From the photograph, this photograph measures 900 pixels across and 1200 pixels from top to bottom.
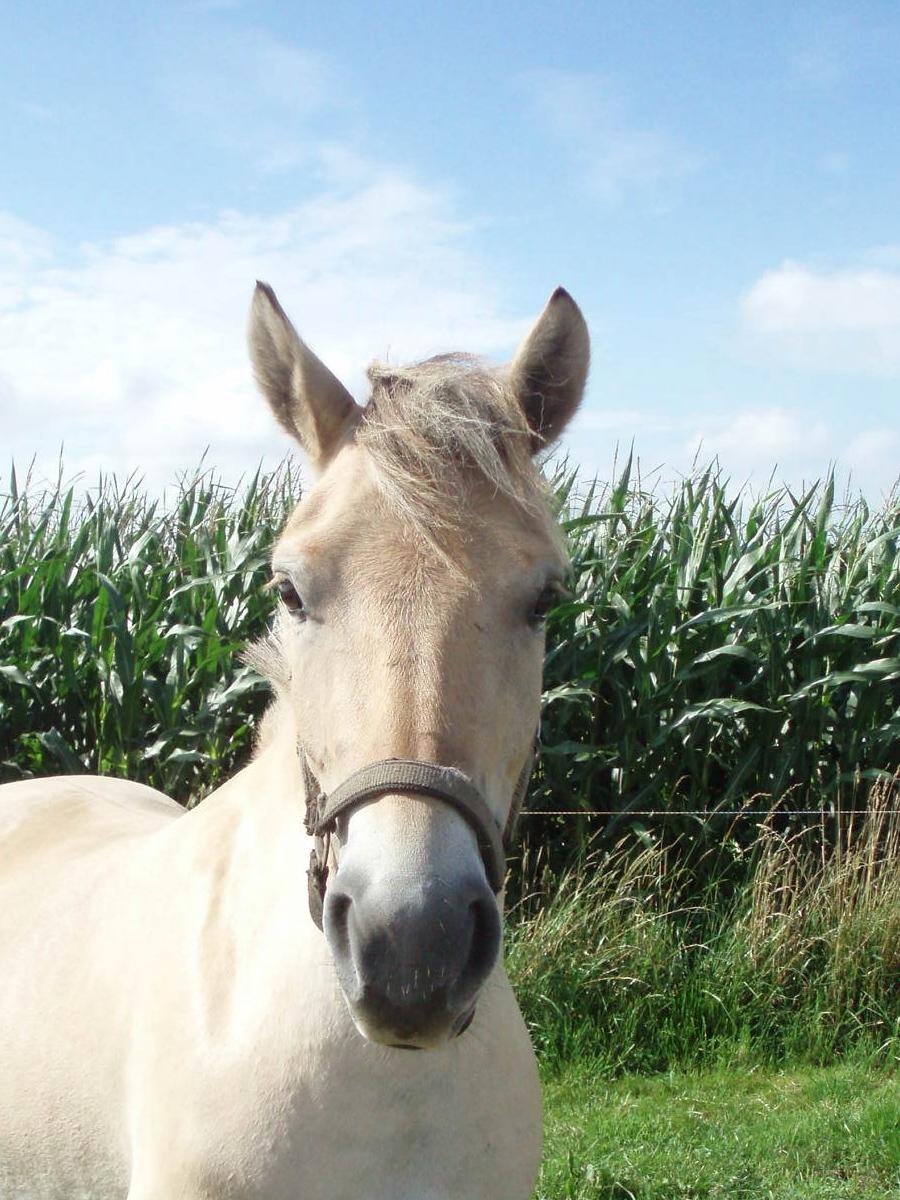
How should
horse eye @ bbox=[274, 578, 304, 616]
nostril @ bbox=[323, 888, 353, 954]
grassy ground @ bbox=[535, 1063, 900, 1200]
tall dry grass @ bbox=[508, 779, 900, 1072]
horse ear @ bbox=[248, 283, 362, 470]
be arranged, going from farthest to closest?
tall dry grass @ bbox=[508, 779, 900, 1072] < grassy ground @ bbox=[535, 1063, 900, 1200] < horse ear @ bbox=[248, 283, 362, 470] < horse eye @ bbox=[274, 578, 304, 616] < nostril @ bbox=[323, 888, 353, 954]

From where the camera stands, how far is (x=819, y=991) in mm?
5055

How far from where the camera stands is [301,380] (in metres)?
2.20

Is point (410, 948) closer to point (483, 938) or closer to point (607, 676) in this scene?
point (483, 938)

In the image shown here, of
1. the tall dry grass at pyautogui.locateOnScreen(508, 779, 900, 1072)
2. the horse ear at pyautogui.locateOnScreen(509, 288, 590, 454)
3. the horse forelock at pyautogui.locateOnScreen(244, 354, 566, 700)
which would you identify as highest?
the horse ear at pyautogui.locateOnScreen(509, 288, 590, 454)

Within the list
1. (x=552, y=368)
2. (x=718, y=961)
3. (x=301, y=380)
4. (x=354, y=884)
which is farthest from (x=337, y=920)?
(x=718, y=961)

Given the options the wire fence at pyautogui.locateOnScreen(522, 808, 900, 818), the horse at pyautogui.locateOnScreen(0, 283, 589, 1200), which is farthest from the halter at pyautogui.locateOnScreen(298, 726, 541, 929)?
the wire fence at pyautogui.locateOnScreen(522, 808, 900, 818)

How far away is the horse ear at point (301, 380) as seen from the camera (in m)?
2.20

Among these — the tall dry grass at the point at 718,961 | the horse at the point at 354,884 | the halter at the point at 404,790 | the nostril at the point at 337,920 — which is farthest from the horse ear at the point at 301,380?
the tall dry grass at the point at 718,961

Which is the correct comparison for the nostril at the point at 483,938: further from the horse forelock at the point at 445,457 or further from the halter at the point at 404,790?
the horse forelock at the point at 445,457

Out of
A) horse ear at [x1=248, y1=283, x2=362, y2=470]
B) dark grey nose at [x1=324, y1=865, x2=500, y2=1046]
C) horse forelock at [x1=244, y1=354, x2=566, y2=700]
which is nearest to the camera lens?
dark grey nose at [x1=324, y1=865, x2=500, y2=1046]

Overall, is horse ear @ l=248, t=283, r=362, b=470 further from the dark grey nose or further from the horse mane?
the dark grey nose

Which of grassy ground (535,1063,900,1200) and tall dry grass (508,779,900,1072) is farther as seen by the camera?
tall dry grass (508,779,900,1072)

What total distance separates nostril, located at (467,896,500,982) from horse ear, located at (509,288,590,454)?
0.98m

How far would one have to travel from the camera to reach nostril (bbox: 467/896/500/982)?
1.55 meters
